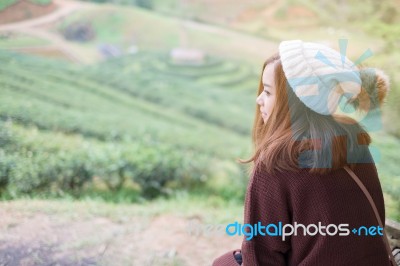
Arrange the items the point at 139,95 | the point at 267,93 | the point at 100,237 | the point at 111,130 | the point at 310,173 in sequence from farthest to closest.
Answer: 1. the point at 139,95
2. the point at 111,130
3. the point at 100,237
4. the point at 267,93
5. the point at 310,173

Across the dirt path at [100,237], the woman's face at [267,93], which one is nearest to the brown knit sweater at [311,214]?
the woman's face at [267,93]

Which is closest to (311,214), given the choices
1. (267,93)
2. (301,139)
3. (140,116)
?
(301,139)

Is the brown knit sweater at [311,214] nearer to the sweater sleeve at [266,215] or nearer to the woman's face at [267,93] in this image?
the sweater sleeve at [266,215]

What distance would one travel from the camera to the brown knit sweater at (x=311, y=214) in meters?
1.37

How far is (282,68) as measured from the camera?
1426mm

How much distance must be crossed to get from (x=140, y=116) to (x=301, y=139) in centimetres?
224

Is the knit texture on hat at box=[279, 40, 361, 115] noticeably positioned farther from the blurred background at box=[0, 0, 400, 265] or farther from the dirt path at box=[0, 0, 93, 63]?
the dirt path at box=[0, 0, 93, 63]

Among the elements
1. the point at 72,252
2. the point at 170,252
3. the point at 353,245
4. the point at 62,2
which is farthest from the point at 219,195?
the point at 353,245

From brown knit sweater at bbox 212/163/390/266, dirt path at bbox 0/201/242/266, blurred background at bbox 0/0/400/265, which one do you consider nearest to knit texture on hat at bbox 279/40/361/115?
brown knit sweater at bbox 212/163/390/266

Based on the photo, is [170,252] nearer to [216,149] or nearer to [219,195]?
[219,195]

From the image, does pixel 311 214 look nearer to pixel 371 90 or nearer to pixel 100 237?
pixel 371 90

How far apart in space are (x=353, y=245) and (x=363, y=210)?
0.11 meters

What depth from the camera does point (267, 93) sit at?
1.49m

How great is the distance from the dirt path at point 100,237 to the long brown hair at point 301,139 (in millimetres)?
1110
